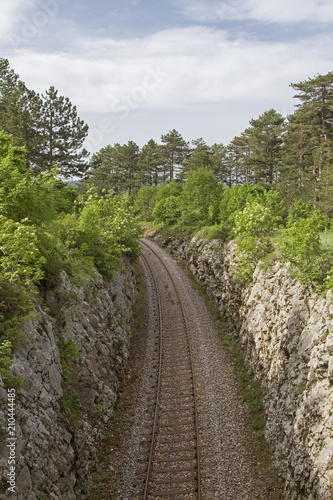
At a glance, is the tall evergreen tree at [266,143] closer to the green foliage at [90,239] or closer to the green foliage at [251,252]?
the green foliage at [251,252]

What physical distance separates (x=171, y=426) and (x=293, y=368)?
548 cm

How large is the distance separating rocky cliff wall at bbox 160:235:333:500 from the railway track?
10.2 ft

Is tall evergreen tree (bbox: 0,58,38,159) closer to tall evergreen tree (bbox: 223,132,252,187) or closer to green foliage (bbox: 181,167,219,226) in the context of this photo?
green foliage (bbox: 181,167,219,226)

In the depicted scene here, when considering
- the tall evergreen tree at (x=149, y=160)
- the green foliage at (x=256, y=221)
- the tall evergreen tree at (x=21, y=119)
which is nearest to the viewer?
the green foliage at (x=256, y=221)

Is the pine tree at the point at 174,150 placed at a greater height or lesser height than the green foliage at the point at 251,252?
greater

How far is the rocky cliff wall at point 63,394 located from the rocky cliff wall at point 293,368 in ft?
21.8

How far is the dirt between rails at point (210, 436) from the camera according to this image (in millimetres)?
10461

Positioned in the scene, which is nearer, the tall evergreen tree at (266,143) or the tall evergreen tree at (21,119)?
the tall evergreen tree at (21,119)

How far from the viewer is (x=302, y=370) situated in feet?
36.4

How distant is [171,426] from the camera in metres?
13.0

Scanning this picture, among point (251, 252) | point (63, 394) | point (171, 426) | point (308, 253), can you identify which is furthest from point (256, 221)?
point (63, 394)

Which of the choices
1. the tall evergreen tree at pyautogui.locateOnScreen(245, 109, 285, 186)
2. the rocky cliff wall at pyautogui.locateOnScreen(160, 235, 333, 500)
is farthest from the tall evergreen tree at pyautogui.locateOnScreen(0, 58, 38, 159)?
the tall evergreen tree at pyautogui.locateOnScreen(245, 109, 285, 186)

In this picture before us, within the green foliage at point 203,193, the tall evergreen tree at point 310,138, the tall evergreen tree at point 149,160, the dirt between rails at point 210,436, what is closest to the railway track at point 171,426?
the dirt between rails at point 210,436

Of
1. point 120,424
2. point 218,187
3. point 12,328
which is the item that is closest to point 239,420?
point 120,424
